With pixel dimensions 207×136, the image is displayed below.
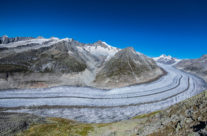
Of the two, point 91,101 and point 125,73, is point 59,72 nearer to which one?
point 91,101

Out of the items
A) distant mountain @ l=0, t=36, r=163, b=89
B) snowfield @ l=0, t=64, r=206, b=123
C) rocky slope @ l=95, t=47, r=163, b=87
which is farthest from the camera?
rocky slope @ l=95, t=47, r=163, b=87

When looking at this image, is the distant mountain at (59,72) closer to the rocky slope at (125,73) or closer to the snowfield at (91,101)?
the rocky slope at (125,73)

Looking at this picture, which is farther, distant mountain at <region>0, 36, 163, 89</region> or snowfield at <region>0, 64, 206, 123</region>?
distant mountain at <region>0, 36, 163, 89</region>

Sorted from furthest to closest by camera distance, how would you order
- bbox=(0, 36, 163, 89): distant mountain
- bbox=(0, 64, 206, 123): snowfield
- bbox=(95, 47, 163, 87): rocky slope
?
bbox=(95, 47, 163, 87): rocky slope, bbox=(0, 36, 163, 89): distant mountain, bbox=(0, 64, 206, 123): snowfield

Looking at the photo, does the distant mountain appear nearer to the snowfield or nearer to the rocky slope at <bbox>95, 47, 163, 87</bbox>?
the rocky slope at <bbox>95, 47, 163, 87</bbox>

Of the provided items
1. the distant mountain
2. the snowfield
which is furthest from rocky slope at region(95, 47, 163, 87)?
the snowfield

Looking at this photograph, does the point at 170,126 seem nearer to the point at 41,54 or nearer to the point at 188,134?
the point at 188,134

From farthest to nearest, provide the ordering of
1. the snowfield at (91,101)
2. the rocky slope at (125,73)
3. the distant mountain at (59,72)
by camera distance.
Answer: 1. the rocky slope at (125,73)
2. the distant mountain at (59,72)
3. the snowfield at (91,101)

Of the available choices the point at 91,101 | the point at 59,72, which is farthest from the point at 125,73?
the point at 59,72

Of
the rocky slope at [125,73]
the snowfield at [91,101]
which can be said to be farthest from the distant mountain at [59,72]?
the snowfield at [91,101]

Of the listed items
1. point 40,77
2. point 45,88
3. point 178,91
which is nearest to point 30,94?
point 45,88
